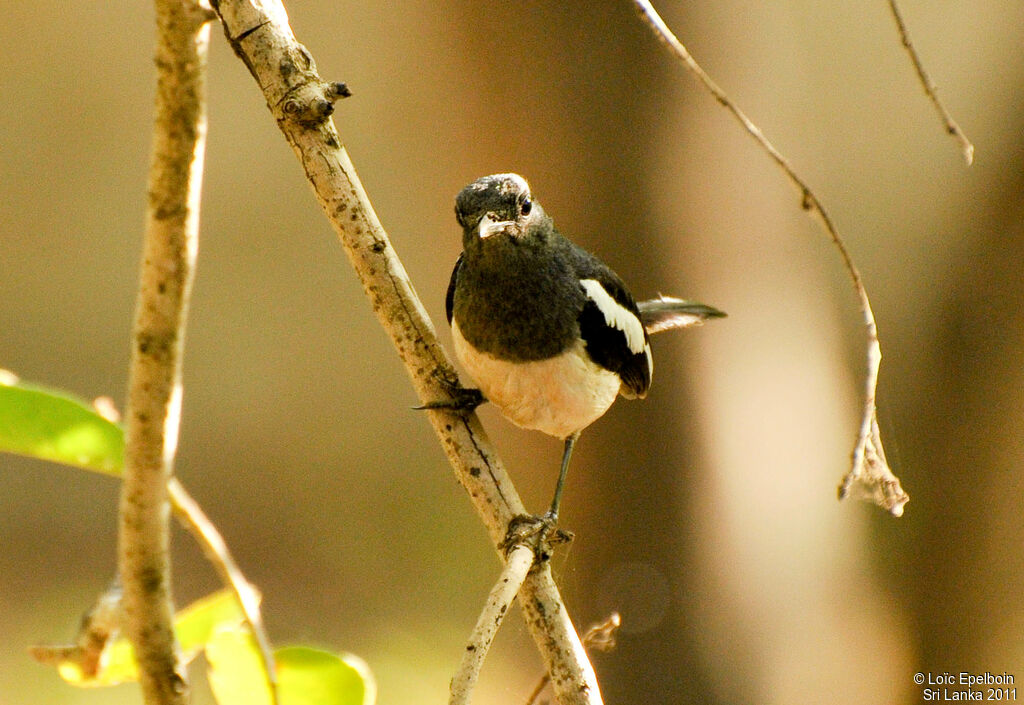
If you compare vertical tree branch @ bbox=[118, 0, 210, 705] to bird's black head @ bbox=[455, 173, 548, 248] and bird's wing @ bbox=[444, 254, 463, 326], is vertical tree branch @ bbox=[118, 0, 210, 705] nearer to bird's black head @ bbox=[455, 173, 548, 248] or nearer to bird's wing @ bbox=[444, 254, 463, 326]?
bird's black head @ bbox=[455, 173, 548, 248]

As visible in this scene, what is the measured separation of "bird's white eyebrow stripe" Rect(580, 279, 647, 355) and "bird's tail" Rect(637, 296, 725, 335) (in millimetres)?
341

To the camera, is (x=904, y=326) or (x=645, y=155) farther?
(x=904, y=326)

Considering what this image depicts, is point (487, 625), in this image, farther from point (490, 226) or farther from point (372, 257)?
point (490, 226)

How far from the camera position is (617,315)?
273 centimetres

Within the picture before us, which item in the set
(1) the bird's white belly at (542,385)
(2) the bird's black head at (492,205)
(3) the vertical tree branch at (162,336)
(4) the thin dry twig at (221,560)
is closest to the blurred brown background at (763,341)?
(1) the bird's white belly at (542,385)

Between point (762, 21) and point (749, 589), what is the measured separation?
292 centimetres

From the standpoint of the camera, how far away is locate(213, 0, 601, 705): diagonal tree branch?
1839 millimetres

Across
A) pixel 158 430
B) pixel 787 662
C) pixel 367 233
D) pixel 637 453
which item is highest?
pixel 637 453

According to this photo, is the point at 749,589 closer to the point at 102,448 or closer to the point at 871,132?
the point at 871,132

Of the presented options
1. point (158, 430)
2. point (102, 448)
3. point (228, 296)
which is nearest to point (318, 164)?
point (102, 448)

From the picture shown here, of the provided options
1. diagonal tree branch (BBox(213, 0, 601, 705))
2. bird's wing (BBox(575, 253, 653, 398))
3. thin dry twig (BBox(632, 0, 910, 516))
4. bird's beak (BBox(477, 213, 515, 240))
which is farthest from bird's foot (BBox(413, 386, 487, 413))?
thin dry twig (BBox(632, 0, 910, 516))

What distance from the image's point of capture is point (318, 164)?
1914 mm

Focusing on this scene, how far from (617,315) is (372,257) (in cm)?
97

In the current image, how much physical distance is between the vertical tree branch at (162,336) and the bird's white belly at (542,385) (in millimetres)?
1361
